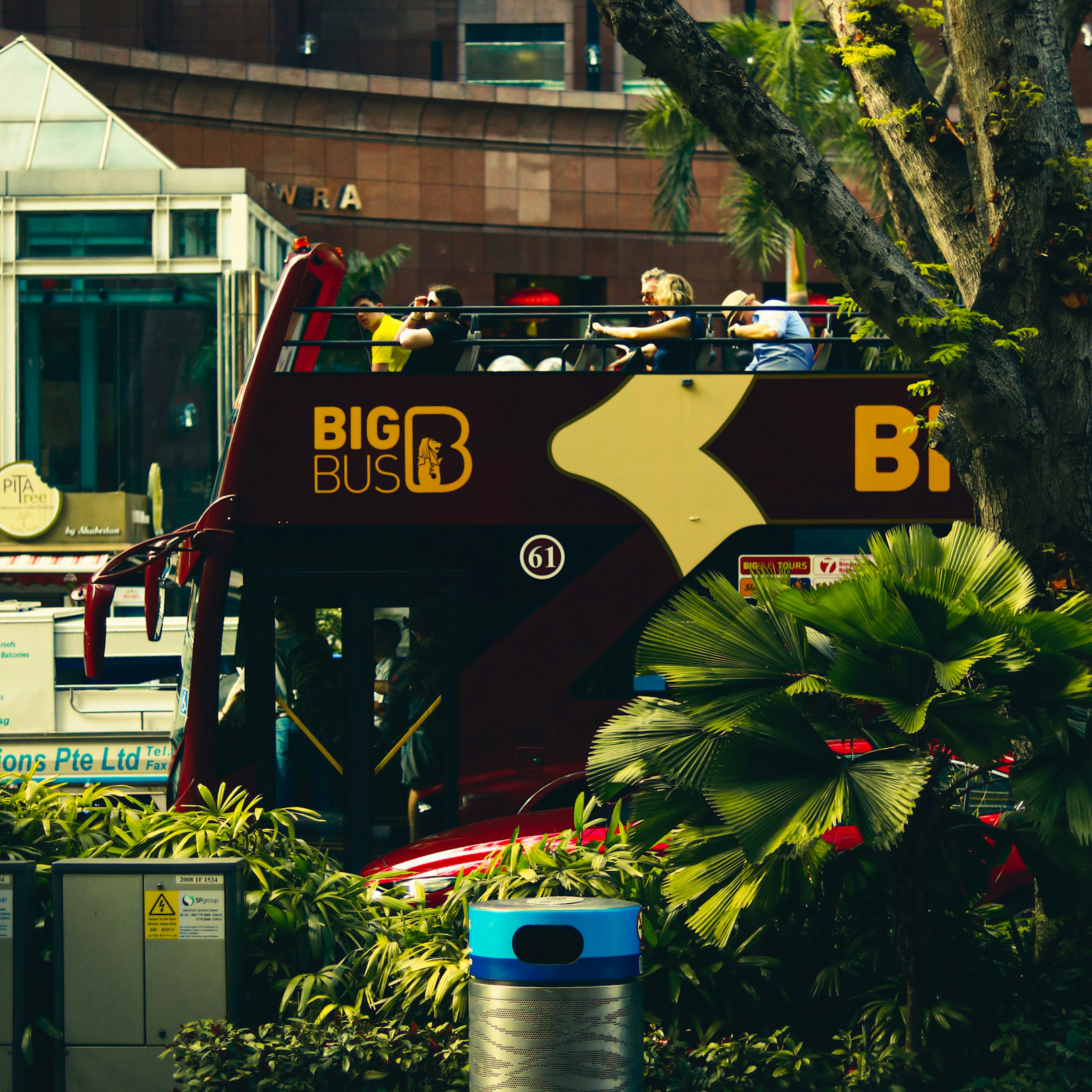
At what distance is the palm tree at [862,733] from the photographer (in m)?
4.25

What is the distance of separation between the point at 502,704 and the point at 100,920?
3367 mm

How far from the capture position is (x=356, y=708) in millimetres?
7672

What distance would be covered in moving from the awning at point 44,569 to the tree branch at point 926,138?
16329 millimetres

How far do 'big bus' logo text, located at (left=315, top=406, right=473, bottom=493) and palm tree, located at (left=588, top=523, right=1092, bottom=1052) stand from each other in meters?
3.17

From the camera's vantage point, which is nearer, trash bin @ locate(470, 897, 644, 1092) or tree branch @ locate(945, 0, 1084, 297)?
trash bin @ locate(470, 897, 644, 1092)

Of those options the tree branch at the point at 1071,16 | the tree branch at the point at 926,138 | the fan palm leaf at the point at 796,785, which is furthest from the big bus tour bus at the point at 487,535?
the fan palm leaf at the point at 796,785

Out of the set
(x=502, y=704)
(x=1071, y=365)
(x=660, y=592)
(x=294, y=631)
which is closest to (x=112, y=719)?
(x=294, y=631)

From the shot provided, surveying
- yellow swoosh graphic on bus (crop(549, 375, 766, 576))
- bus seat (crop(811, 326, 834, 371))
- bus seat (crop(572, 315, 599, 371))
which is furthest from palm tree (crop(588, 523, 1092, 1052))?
bus seat (crop(572, 315, 599, 371))

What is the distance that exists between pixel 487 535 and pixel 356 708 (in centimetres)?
126

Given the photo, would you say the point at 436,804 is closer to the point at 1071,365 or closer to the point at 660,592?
the point at 660,592

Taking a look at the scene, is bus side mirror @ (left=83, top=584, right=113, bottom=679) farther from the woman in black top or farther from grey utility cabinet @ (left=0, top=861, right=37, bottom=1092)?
grey utility cabinet @ (left=0, top=861, right=37, bottom=1092)

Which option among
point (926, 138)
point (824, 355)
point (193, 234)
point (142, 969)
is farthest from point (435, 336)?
point (193, 234)

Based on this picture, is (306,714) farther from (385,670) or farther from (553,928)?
(553,928)

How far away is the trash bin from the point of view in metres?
3.90
